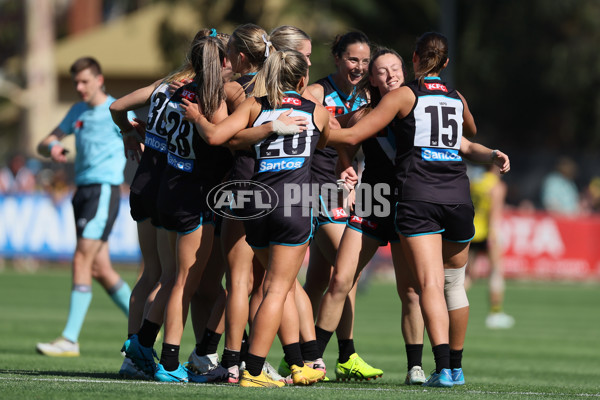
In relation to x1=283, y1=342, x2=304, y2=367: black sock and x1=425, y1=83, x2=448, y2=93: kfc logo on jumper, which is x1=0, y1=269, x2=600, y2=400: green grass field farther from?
x1=425, y1=83, x2=448, y2=93: kfc logo on jumper

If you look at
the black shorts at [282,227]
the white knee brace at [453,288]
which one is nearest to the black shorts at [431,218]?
the white knee brace at [453,288]

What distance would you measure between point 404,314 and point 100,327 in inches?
Result: 239

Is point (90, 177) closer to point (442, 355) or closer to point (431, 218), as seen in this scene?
point (431, 218)

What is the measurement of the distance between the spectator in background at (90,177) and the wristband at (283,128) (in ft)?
12.7

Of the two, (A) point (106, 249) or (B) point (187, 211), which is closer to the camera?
(B) point (187, 211)

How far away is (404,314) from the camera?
797 cm

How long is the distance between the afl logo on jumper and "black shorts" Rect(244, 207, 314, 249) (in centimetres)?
5

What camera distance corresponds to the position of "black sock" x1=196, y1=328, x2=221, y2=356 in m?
7.79

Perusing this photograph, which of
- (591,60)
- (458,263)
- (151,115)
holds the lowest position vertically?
(458,263)

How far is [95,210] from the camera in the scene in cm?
1035

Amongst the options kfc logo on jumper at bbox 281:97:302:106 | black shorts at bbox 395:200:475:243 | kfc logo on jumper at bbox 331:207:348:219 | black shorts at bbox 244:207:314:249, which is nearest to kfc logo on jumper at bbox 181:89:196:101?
kfc logo on jumper at bbox 281:97:302:106

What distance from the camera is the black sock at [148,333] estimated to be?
7676 mm

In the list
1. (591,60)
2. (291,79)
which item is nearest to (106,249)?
(291,79)

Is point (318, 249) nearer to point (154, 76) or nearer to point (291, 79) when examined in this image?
point (291, 79)
